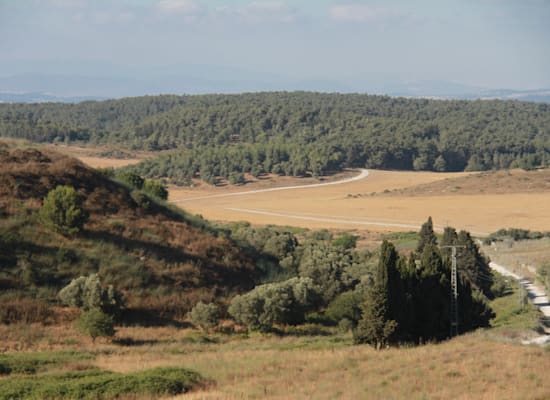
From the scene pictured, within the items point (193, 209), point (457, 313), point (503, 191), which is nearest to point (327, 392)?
point (457, 313)

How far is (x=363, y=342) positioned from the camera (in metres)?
23.6

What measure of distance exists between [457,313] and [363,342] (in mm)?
5722

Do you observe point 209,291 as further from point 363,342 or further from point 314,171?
point 314,171

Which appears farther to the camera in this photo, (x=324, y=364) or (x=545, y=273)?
(x=545, y=273)

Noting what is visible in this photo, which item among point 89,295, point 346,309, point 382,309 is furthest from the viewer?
point 346,309

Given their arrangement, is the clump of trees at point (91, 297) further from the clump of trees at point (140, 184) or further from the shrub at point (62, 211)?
the clump of trees at point (140, 184)

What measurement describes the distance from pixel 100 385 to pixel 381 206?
7408 centimetres

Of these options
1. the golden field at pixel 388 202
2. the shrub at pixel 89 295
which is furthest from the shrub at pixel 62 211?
the golden field at pixel 388 202

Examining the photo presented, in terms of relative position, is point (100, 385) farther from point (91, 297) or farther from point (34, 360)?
point (91, 297)

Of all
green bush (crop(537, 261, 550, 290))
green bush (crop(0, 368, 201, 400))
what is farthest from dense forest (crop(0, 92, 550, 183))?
green bush (crop(0, 368, 201, 400))

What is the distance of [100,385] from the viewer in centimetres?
1520

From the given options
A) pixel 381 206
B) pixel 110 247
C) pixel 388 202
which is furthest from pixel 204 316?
pixel 388 202

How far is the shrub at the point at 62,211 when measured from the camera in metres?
29.6

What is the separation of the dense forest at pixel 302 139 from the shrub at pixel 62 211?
294 ft
